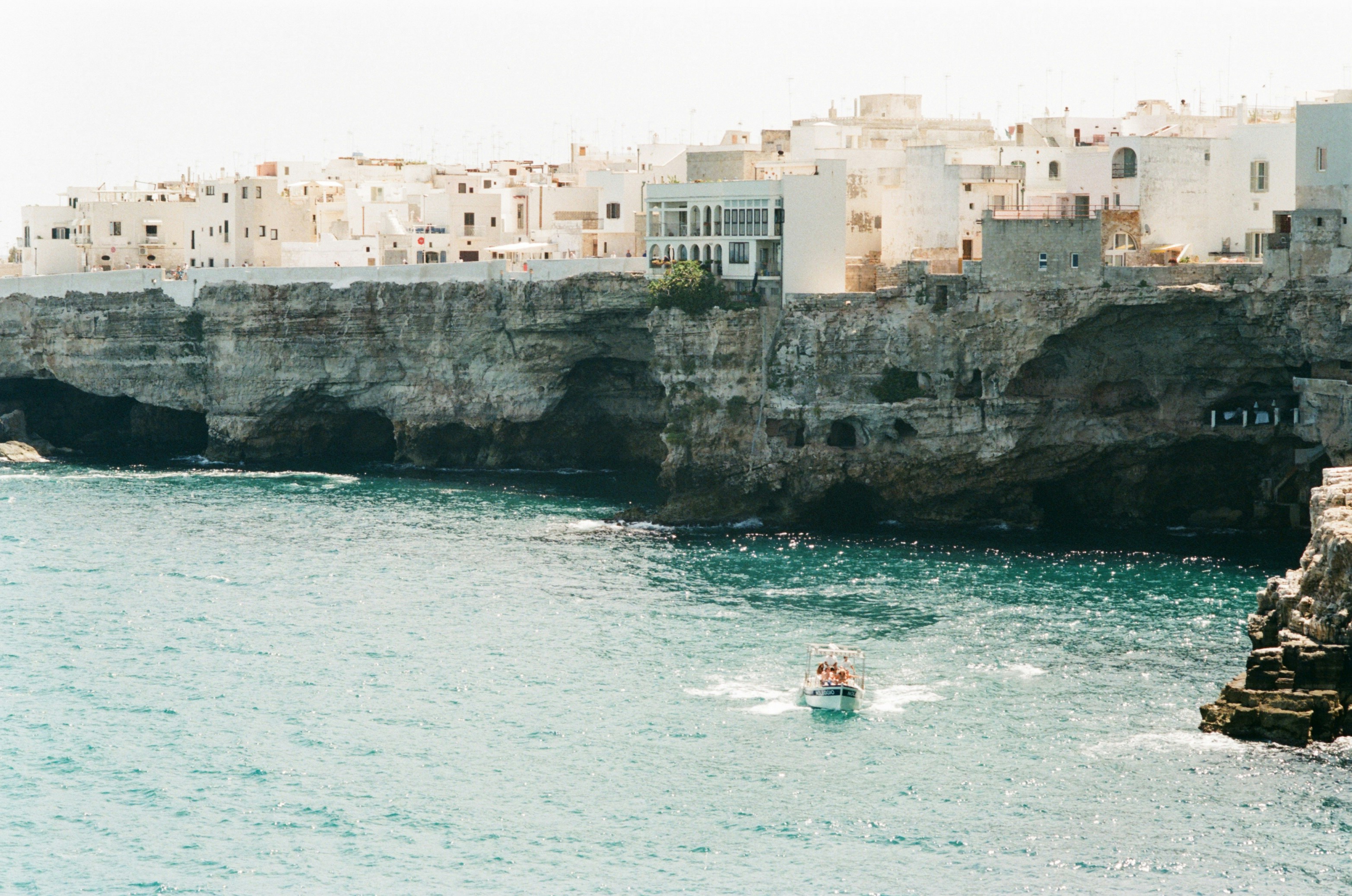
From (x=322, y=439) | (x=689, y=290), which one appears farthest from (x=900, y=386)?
(x=322, y=439)

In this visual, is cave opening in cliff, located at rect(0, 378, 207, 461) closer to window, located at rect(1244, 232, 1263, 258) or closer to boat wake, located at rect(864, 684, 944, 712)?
window, located at rect(1244, 232, 1263, 258)

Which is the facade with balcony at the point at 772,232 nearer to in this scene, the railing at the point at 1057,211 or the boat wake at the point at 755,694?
the railing at the point at 1057,211

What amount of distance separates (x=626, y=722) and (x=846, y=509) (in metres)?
30.1

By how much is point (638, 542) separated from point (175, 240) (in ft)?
160

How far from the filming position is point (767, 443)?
8188cm

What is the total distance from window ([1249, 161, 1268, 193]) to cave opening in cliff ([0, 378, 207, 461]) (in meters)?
57.0

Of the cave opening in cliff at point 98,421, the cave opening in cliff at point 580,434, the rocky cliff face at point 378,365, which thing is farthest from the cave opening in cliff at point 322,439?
the cave opening in cliff at point 98,421

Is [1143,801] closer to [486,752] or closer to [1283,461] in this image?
[486,752]

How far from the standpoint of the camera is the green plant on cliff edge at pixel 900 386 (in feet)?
261

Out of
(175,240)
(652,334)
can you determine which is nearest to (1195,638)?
(652,334)

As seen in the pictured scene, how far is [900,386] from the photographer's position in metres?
79.6

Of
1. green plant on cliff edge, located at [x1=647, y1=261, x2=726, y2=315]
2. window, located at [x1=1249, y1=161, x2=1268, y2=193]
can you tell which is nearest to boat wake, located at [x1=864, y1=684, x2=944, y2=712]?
green plant on cliff edge, located at [x1=647, y1=261, x2=726, y2=315]

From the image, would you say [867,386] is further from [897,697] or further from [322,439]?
[322,439]

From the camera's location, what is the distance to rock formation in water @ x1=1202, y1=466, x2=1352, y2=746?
50.4m
